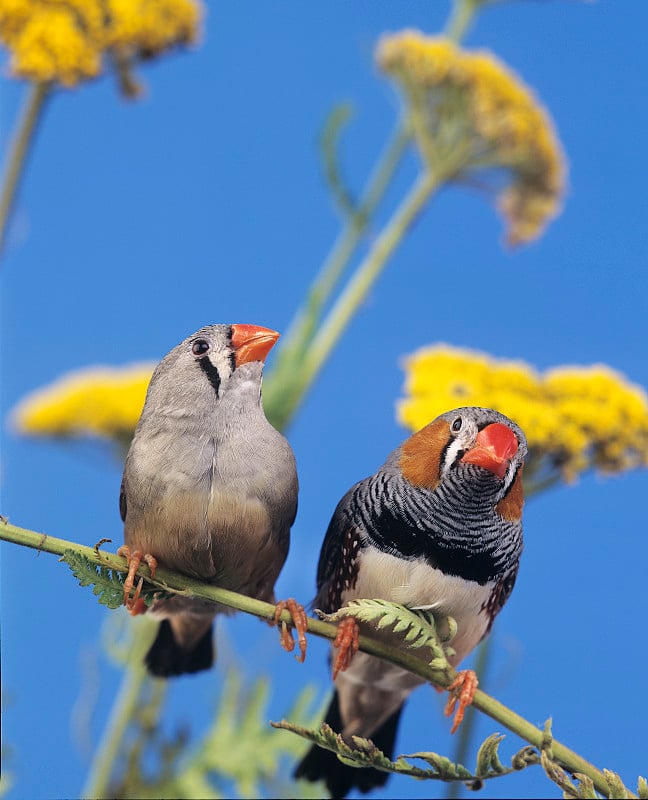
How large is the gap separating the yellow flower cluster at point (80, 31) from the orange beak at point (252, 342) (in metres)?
0.62

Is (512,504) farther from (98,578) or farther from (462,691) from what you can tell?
(98,578)

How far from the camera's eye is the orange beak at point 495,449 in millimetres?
602

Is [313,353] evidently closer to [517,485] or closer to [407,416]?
[407,416]

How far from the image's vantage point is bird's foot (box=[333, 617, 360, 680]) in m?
0.64

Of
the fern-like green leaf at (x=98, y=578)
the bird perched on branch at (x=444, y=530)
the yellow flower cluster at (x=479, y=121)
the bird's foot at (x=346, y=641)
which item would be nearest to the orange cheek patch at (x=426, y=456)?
the bird perched on branch at (x=444, y=530)

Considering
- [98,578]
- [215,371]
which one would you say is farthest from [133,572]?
[215,371]

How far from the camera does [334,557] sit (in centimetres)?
72

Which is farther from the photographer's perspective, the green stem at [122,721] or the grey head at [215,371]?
the green stem at [122,721]

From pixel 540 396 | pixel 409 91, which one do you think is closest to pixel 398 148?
pixel 409 91

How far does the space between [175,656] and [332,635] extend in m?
0.25

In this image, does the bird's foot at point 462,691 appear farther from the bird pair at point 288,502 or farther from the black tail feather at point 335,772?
the black tail feather at point 335,772

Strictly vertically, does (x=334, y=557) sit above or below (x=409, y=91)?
below

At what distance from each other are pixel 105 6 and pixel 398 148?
Answer: 0.43m

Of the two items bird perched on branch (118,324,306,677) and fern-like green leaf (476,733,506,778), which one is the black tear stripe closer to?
bird perched on branch (118,324,306,677)
